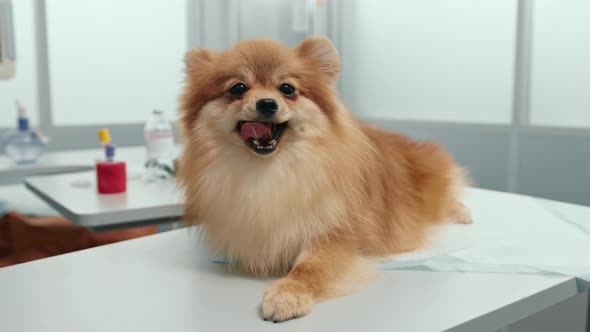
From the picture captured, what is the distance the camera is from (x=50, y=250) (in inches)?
91.3

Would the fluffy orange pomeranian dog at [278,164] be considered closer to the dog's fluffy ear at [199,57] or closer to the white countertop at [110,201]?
the dog's fluffy ear at [199,57]

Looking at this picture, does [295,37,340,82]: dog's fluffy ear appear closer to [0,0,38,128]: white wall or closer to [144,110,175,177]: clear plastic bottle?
[144,110,175,177]: clear plastic bottle

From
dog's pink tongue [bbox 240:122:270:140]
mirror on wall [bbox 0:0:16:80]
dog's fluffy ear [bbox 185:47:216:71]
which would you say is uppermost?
mirror on wall [bbox 0:0:16:80]

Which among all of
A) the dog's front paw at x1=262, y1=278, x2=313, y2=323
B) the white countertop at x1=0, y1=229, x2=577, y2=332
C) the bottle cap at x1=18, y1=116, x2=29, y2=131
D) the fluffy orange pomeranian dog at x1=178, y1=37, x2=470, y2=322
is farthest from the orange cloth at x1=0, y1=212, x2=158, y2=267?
the dog's front paw at x1=262, y1=278, x2=313, y2=323

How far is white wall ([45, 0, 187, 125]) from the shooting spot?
407cm

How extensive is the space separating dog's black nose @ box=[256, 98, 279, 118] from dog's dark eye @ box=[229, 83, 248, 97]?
2.9 inches

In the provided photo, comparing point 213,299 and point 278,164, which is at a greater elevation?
point 278,164

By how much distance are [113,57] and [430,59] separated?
2.53 meters

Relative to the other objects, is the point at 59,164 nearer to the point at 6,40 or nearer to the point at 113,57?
the point at 6,40

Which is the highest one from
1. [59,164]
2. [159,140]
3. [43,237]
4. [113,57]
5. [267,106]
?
[113,57]

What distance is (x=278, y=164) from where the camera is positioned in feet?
3.54

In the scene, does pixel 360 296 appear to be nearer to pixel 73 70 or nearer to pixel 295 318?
pixel 295 318

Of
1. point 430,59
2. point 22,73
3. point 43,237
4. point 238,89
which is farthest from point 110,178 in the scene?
point 430,59

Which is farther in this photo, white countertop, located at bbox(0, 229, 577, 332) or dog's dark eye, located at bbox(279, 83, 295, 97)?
dog's dark eye, located at bbox(279, 83, 295, 97)
